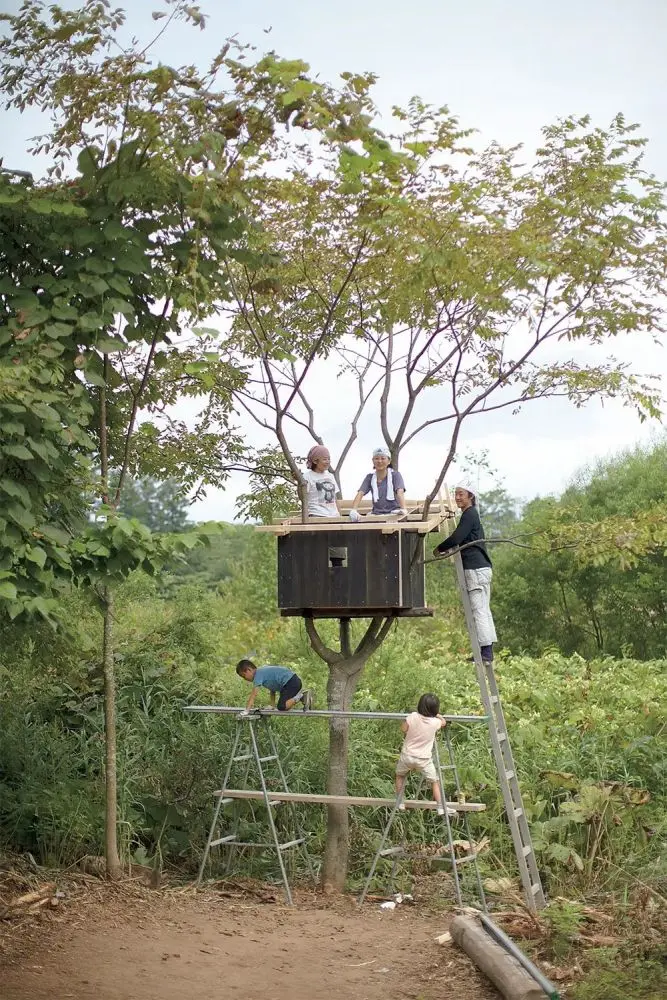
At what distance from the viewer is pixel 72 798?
29.7 ft

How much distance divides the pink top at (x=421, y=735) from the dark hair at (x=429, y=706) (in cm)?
3

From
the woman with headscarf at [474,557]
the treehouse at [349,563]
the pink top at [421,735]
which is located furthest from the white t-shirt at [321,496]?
the pink top at [421,735]

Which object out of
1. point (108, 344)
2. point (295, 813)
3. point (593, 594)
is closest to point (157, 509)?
→ point (593, 594)

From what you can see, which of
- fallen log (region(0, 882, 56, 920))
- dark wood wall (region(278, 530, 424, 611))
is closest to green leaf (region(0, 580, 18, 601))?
fallen log (region(0, 882, 56, 920))

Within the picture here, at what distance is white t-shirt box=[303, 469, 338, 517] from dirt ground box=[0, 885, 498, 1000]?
117 inches

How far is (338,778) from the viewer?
29.5ft

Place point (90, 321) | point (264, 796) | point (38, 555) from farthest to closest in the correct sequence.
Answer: point (264, 796), point (90, 321), point (38, 555)

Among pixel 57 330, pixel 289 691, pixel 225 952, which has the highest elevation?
pixel 57 330

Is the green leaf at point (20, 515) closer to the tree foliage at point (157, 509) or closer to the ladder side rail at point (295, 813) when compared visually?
the ladder side rail at point (295, 813)

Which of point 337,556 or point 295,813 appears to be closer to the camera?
point 337,556

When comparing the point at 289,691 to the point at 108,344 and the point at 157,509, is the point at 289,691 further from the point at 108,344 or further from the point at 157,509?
the point at 157,509

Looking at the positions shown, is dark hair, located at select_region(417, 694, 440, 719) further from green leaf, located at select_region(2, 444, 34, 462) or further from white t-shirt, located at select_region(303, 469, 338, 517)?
green leaf, located at select_region(2, 444, 34, 462)

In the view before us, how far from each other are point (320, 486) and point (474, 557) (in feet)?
4.32

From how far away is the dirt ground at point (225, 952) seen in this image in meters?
6.40
